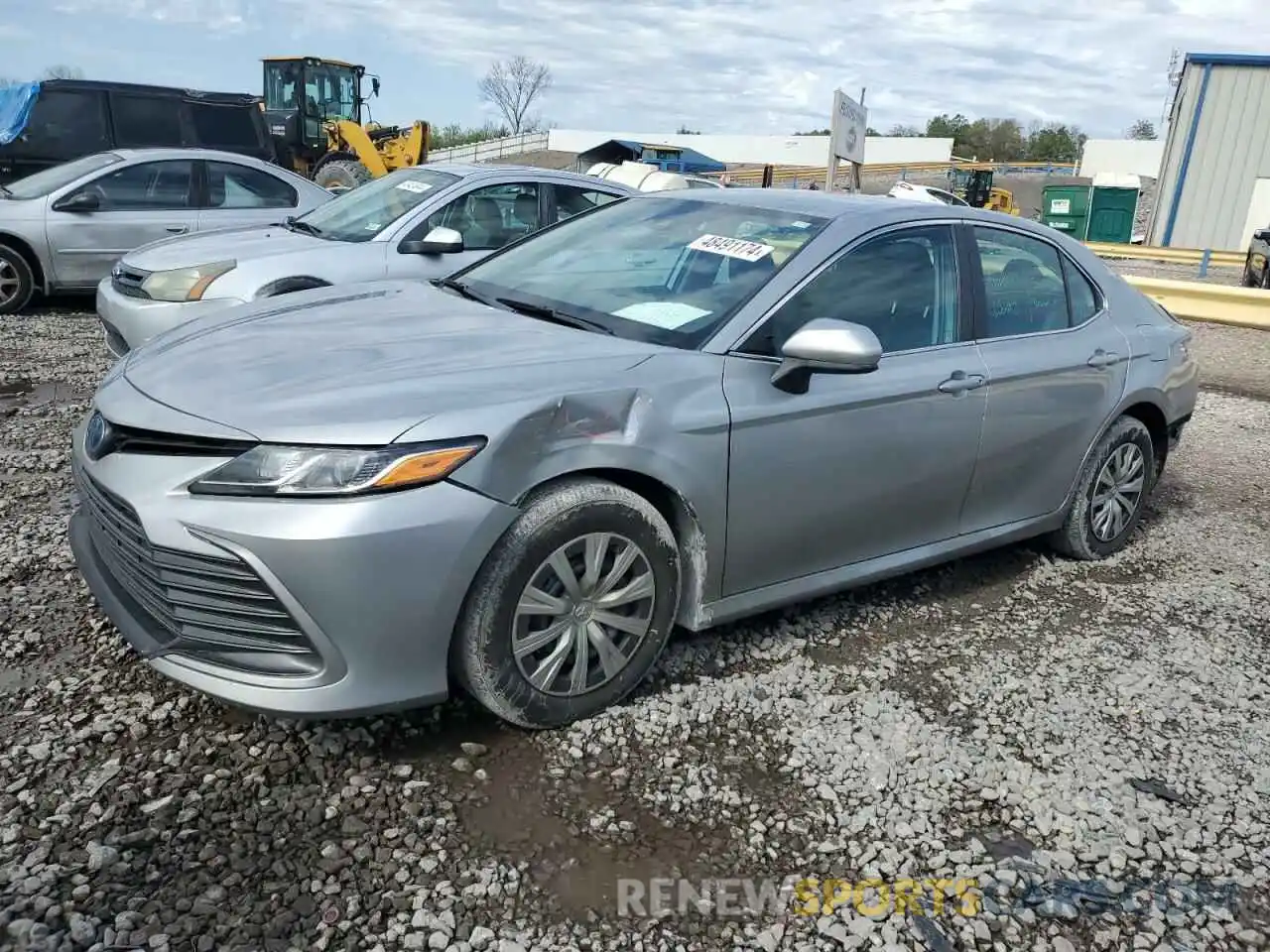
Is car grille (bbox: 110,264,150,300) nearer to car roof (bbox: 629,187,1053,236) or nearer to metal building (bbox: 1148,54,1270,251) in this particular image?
car roof (bbox: 629,187,1053,236)

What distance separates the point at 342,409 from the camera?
2520mm

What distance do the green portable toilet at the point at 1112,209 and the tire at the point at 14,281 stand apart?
24221 millimetres

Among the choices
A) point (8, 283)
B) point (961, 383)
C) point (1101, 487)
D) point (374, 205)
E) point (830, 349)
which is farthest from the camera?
point (8, 283)

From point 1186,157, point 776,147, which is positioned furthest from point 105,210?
point 776,147

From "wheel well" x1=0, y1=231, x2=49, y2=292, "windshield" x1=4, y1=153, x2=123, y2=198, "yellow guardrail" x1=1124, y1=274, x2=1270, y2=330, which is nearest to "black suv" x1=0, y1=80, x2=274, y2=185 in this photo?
"windshield" x1=4, y1=153, x2=123, y2=198

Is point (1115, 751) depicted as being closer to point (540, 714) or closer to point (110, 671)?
point (540, 714)

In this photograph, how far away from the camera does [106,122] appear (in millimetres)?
10734

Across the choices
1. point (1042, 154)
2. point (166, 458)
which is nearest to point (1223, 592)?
point (166, 458)

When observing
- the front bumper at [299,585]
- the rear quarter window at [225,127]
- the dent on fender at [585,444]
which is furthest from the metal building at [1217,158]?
the front bumper at [299,585]

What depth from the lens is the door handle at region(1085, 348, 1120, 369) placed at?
4203 millimetres

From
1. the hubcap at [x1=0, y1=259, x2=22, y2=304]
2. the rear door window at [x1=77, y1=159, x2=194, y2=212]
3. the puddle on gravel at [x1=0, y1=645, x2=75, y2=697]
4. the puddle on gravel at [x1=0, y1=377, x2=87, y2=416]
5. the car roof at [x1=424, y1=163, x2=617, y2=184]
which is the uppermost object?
the car roof at [x1=424, y1=163, x2=617, y2=184]

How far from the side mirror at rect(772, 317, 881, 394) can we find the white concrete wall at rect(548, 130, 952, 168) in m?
55.3

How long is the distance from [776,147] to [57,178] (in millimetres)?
54238

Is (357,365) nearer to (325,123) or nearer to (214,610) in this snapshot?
(214,610)
